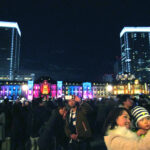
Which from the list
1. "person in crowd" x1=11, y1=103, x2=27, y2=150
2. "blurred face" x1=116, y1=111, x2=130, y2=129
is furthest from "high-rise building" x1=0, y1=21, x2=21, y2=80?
"blurred face" x1=116, y1=111, x2=130, y2=129

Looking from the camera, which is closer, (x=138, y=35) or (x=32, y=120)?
(x=32, y=120)

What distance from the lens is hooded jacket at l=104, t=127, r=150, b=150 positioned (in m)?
1.48

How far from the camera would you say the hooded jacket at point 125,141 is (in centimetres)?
148

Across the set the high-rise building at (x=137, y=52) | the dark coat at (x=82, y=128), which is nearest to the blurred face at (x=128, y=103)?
the dark coat at (x=82, y=128)

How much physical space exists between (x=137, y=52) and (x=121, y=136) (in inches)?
6211

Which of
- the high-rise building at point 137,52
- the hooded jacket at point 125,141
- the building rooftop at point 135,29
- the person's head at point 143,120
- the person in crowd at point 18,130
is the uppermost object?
the building rooftop at point 135,29

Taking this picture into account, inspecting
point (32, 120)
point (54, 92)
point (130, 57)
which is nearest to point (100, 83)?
point (54, 92)

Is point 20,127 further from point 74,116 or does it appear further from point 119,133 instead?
point 119,133

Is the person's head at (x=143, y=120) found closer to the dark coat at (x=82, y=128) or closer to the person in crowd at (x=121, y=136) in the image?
the person in crowd at (x=121, y=136)

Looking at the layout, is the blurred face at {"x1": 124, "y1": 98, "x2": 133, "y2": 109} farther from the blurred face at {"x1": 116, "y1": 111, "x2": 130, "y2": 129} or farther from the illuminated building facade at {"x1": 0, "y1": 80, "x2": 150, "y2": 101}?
the illuminated building facade at {"x1": 0, "y1": 80, "x2": 150, "y2": 101}

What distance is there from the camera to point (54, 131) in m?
3.71

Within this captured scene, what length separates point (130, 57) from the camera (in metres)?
143

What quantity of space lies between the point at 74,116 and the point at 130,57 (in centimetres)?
15078

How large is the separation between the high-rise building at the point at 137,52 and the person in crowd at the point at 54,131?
5689 inches
